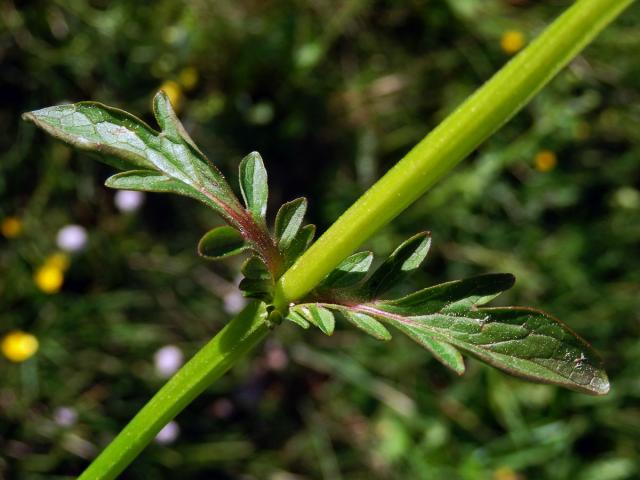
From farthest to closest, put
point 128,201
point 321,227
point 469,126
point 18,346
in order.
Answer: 1. point 321,227
2. point 128,201
3. point 18,346
4. point 469,126

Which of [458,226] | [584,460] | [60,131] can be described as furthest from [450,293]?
[584,460]

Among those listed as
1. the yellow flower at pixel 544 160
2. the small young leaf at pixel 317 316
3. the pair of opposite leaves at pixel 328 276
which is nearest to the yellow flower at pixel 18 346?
the pair of opposite leaves at pixel 328 276

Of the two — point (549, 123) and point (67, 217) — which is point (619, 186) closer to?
point (549, 123)

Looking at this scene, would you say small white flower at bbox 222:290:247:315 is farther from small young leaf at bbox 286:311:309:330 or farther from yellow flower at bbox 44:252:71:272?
small young leaf at bbox 286:311:309:330

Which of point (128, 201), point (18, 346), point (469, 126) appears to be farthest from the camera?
point (128, 201)

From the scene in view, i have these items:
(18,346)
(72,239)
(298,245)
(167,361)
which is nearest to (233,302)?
(167,361)

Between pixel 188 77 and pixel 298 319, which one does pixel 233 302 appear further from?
pixel 298 319

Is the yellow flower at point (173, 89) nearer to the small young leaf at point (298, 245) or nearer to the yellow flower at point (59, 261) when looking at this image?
the yellow flower at point (59, 261)
